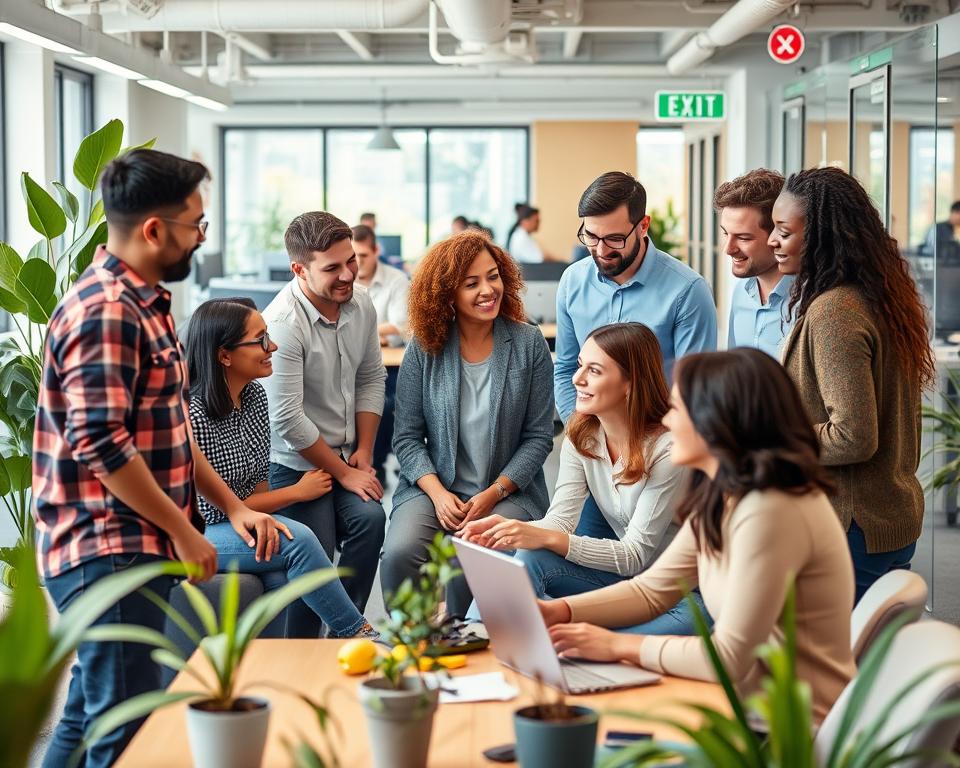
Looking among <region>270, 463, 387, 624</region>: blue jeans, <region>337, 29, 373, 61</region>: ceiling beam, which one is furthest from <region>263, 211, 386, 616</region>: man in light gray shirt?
<region>337, 29, 373, 61</region>: ceiling beam

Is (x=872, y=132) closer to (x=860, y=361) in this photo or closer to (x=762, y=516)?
(x=860, y=361)

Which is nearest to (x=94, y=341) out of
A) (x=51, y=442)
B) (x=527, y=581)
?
(x=51, y=442)

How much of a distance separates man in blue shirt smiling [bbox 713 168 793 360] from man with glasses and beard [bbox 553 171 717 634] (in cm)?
16

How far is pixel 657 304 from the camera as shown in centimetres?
351

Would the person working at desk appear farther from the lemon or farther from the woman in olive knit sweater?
the lemon

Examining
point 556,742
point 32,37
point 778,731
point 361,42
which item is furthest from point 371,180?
point 778,731

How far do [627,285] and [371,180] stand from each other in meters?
12.6

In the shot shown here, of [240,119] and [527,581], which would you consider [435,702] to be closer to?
[527,581]

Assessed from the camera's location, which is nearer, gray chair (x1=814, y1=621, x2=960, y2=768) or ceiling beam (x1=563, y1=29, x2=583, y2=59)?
gray chair (x1=814, y1=621, x2=960, y2=768)

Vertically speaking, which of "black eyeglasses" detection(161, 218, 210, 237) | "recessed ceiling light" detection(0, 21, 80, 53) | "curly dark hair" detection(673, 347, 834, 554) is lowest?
"curly dark hair" detection(673, 347, 834, 554)

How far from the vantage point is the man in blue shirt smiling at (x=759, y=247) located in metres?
3.30

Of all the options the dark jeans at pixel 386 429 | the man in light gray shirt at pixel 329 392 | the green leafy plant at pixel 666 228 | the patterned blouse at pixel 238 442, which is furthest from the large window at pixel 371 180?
the patterned blouse at pixel 238 442

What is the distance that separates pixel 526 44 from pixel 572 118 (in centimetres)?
563

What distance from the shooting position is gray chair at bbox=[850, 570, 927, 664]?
198cm
